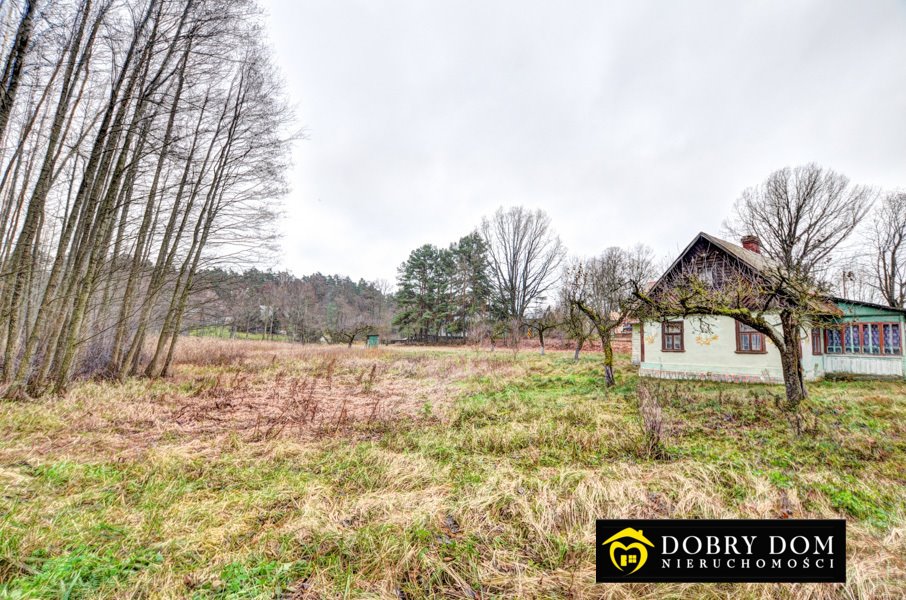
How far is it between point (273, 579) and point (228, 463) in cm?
265

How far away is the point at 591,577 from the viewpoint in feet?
8.31

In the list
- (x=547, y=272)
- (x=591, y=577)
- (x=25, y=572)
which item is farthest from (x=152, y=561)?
(x=547, y=272)

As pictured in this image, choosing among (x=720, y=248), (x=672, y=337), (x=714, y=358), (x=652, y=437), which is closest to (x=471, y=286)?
(x=672, y=337)

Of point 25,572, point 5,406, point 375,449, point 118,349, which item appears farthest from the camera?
point 118,349

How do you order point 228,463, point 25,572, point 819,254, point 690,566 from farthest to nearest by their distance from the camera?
point 819,254, point 228,463, point 690,566, point 25,572

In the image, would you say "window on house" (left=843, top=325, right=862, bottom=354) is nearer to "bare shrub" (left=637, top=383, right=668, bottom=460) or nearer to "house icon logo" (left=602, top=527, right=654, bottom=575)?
"bare shrub" (left=637, top=383, right=668, bottom=460)

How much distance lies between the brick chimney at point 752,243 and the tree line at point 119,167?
2125 cm

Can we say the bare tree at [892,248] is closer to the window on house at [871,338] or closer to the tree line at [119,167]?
the window on house at [871,338]

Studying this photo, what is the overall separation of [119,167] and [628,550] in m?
10.8

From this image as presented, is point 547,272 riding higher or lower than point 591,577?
higher

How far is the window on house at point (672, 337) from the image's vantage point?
44.2 feet

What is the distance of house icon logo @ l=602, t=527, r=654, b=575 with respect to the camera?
2.65 metres

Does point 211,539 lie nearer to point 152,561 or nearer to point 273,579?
point 152,561

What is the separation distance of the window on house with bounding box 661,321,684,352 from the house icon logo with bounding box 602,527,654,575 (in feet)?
42.2
